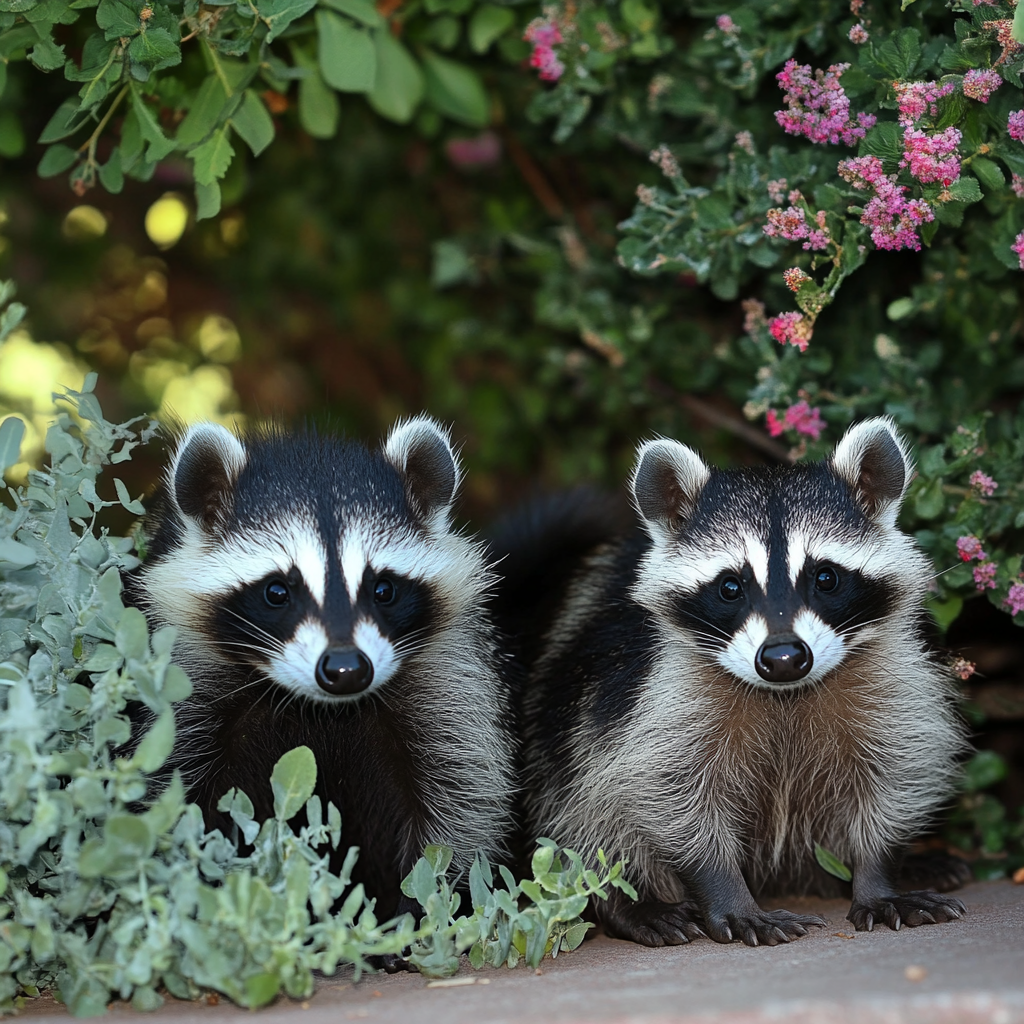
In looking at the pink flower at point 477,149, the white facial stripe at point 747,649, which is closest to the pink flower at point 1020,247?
the white facial stripe at point 747,649

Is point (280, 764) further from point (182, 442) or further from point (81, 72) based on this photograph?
point (81, 72)

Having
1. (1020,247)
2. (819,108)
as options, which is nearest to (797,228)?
(819,108)

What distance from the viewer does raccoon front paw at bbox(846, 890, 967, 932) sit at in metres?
3.46

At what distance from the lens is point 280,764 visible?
303cm

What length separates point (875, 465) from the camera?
3697 mm

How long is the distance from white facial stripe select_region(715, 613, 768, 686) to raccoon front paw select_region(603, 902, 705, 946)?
744 mm

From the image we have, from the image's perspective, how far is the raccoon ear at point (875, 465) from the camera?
3658 mm

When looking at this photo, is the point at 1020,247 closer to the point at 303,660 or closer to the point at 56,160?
the point at 303,660

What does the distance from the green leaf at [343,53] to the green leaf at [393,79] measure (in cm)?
26

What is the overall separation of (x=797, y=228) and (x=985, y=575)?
118 centimetres

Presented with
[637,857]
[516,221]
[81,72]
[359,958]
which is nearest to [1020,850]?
[637,857]

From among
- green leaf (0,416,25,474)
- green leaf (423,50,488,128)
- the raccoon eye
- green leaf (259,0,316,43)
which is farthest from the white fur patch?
green leaf (423,50,488,128)

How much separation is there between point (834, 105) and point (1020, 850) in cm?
257

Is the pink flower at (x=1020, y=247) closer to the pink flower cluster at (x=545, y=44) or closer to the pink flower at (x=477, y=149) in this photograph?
the pink flower cluster at (x=545, y=44)
